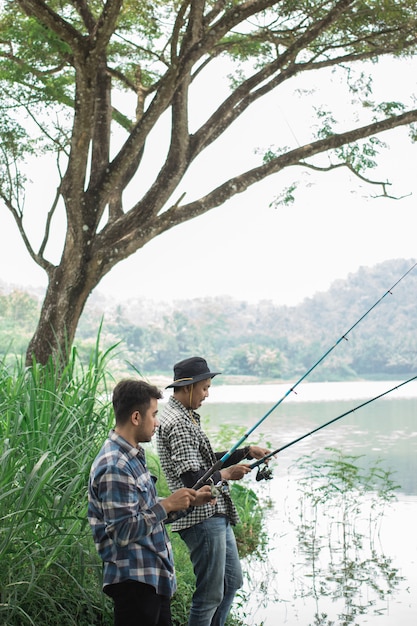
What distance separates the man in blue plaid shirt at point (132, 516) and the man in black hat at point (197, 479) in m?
0.37

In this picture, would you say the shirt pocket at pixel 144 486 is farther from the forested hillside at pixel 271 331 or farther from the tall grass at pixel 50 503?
the forested hillside at pixel 271 331

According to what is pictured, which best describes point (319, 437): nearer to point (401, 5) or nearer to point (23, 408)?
point (401, 5)

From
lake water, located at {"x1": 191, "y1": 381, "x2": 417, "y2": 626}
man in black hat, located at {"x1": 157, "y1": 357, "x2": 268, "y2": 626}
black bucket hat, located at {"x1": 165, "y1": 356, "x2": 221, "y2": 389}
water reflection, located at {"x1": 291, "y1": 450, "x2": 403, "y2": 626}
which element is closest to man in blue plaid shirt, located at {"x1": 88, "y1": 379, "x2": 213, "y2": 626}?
man in black hat, located at {"x1": 157, "y1": 357, "x2": 268, "y2": 626}

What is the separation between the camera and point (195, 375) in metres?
2.76

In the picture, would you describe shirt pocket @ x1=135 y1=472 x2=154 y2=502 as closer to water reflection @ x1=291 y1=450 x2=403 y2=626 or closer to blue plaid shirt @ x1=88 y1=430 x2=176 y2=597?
blue plaid shirt @ x1=88 y1=430 x2=176 y2=597

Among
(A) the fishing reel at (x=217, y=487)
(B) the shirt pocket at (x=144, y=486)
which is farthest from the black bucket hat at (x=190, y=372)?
(B) the shirt pocket at (x=144, y=486)

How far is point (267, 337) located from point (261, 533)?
3158cm

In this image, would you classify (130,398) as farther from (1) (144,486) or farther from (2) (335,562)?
(2) (335,562)

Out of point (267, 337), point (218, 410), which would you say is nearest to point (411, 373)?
point (267, 337)

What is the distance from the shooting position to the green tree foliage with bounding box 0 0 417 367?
18.5 ft

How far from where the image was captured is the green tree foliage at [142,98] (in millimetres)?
5629

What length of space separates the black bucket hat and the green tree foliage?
173 cm

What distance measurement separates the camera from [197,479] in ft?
8.41

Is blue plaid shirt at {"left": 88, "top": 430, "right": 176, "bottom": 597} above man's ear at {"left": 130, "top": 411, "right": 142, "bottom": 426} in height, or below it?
below
